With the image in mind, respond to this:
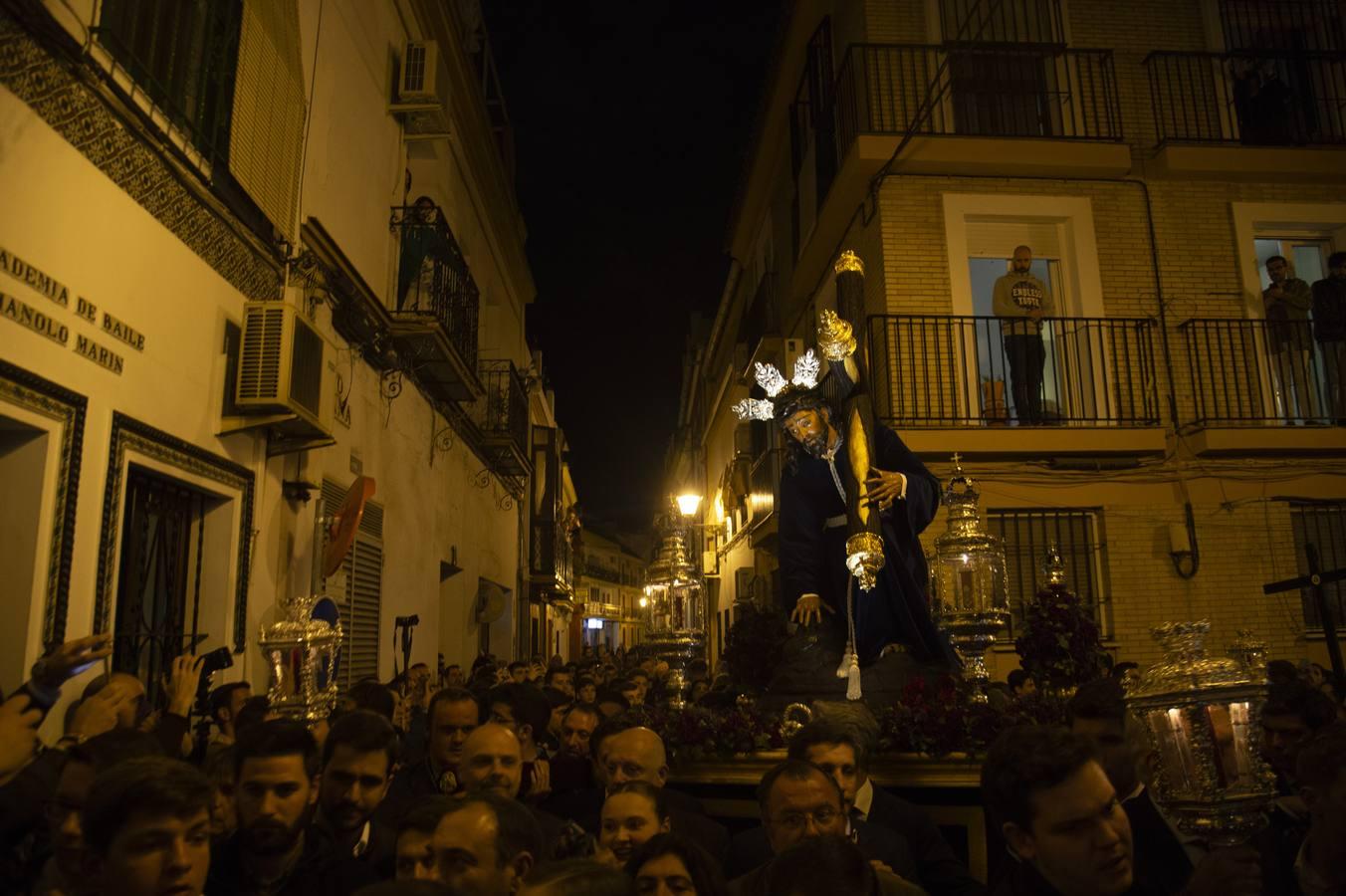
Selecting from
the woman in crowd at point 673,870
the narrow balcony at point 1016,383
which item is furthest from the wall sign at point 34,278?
the narrow balcony at point 1016,383

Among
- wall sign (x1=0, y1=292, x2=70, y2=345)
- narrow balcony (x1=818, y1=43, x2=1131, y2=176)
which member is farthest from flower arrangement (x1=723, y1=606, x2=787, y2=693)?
wall sign (x1=0, y1=292, x2=70, y2=345)

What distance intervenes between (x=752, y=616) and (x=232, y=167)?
663 cm

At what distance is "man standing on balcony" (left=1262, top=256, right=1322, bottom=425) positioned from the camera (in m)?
12.6

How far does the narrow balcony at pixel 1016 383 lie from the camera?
11.7 m

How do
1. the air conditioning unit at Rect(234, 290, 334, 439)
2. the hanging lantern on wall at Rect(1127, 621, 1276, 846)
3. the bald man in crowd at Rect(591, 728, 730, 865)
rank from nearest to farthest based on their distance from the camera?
the hanging lantern on wall at Rect(1127, 621, 1276, 846) < the bald man in crowd at Rect(591, 728, 730, 865) < the air conditioning unit at Rect(234, 290, 334, 439)

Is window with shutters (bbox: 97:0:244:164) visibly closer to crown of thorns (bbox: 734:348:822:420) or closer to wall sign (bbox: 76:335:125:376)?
wall sign (bbox: 76:335:125:376)

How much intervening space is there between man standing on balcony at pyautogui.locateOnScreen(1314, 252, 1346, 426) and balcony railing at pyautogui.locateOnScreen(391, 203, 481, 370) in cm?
1042

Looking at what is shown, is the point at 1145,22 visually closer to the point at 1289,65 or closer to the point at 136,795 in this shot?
the point at 1289,65

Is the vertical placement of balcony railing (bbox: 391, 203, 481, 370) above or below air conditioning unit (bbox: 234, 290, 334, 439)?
above

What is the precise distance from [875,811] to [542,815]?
142 cm

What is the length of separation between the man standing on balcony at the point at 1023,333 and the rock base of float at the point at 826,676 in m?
6.37

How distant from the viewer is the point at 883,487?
21.2 feet

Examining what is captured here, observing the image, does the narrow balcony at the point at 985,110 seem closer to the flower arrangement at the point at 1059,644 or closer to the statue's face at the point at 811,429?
the flower arrangement at the point at 1059,644

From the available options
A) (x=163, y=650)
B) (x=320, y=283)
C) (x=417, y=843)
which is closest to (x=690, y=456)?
(x=320, y=283)
